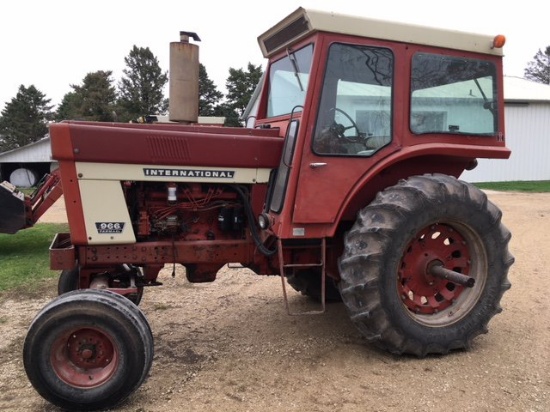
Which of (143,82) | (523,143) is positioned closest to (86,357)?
(523,143)

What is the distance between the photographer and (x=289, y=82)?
4359 millimetres

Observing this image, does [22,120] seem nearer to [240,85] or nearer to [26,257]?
[240,85]

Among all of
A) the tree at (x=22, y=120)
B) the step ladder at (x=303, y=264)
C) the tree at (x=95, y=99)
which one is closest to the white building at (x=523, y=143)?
the step ladder at (x=303, y=264)

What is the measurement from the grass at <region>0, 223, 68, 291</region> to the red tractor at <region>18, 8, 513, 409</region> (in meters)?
2.80

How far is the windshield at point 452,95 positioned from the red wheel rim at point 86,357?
2.67 m

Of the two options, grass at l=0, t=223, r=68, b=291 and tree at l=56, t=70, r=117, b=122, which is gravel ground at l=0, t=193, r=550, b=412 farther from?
tree at l=56, t=70, r=117, b=122

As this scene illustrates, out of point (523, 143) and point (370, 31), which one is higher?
point (370, 31)

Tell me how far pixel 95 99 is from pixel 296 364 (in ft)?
151

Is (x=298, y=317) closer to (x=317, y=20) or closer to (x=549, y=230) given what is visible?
(x=317, y=20)

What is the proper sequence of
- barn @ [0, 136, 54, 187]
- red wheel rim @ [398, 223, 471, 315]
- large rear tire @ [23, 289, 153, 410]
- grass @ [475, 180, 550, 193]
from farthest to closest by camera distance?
barn @ [0, 136, 54, 187]
grass @ [475, 180, 550, 193]
red wheel rim @ [398, 223, 471, 315]
large rear tire @ [23, 289, 153, 410]

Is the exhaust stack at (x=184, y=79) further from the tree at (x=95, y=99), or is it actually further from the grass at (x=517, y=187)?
the tree at (x=95, y=99)

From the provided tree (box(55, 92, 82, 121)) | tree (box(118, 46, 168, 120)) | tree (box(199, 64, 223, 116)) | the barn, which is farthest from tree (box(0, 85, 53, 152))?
the barn

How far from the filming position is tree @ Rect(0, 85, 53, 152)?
47656 mm

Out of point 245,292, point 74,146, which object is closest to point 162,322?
point 245,292
